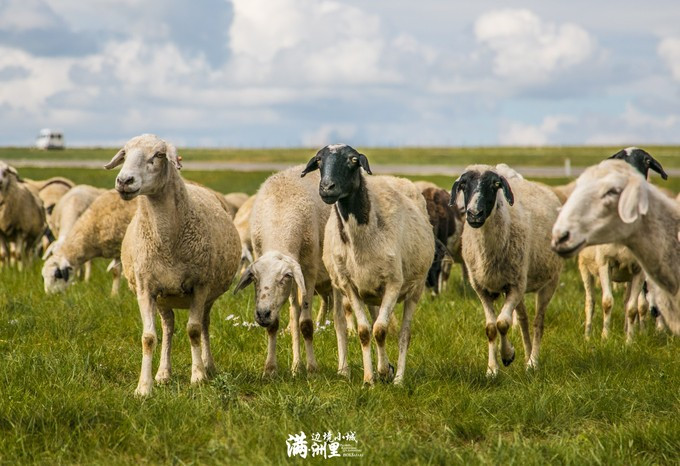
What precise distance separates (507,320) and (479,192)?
1349mm

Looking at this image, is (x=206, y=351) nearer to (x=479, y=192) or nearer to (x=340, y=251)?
(x=340, y=251)

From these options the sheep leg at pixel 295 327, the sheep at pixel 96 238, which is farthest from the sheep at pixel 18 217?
the sheep leg at pixel 295 327

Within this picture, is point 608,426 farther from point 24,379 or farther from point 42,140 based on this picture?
point 42,140

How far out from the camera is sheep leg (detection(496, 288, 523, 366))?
312 inches

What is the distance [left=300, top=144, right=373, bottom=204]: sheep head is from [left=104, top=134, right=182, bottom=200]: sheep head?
127 cm

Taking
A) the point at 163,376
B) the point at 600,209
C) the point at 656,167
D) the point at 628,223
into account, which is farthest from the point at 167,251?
the point at 656,167

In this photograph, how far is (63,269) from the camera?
12648 millimetres

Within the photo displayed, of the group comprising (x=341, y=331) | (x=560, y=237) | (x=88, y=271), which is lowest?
(x=88, y=271)

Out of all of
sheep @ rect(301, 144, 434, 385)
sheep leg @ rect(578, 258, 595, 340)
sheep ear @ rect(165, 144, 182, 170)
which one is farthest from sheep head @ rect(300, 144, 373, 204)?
sheep leg @ rect(578, 258, 595, 340)

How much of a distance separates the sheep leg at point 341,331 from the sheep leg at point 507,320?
150 centimetres

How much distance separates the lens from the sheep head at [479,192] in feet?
24.1

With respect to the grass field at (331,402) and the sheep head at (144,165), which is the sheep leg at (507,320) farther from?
the sheep head at (144,165)

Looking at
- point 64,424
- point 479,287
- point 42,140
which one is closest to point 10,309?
point 64,424

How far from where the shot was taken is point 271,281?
7.21 metres
